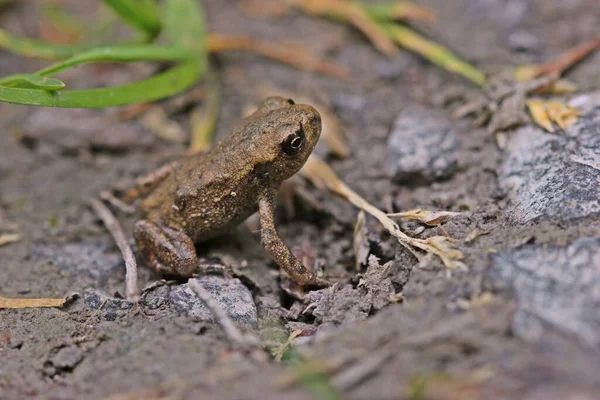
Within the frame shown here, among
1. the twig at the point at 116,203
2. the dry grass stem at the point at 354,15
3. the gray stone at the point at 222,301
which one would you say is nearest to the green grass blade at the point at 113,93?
the twig at the point at 116,203

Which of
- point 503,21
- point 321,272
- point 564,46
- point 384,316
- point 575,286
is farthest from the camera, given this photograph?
point 503,21

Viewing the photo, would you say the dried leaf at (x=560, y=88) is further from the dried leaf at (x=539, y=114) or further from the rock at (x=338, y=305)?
the rock at (x=338, y=305)

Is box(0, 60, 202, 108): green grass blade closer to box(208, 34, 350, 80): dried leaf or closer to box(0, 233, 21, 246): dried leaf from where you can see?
box(208, 34, 350, 80): dried leaf

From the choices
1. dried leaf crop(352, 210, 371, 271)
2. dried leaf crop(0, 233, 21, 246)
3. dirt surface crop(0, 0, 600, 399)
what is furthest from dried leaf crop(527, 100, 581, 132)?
dried leaf crop(0, 233, 21, 246)

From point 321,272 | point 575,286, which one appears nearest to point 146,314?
point 321,272

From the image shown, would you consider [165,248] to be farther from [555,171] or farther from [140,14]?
[555,171]

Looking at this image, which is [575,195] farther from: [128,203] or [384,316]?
[128,203]

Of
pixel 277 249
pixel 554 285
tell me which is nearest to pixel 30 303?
pixel 277 249
